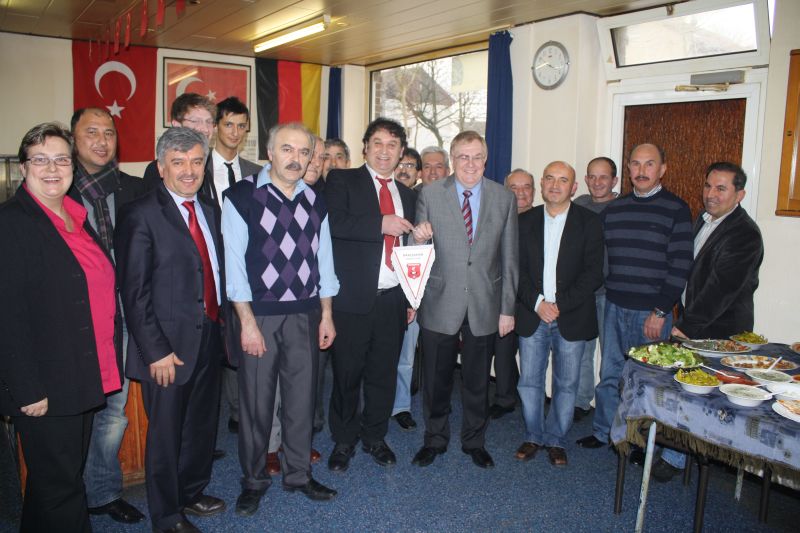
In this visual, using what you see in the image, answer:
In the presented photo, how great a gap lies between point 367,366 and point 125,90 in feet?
16.3

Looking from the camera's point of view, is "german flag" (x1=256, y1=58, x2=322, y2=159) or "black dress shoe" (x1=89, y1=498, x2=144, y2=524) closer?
"black dress shoe" (x1=89, y1=498, x2=144, y2=524)

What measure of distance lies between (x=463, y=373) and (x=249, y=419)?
124 cm

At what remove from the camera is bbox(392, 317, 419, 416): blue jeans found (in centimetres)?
400

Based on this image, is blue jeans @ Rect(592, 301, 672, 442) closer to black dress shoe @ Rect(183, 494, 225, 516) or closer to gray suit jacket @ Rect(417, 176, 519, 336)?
gray suit jacket @ Rect(417, 176, 519, 336)

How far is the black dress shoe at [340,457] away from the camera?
3288 millimetres

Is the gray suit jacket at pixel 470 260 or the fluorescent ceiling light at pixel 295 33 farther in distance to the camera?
the fluorescent ceiling light at pixel 295 33

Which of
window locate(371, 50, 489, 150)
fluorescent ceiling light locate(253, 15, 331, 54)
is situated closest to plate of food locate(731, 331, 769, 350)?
window locate(371, 50, 489, 150)

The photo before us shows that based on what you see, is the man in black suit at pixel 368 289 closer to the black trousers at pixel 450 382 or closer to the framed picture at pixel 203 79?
the black trousers at pixel 450 382

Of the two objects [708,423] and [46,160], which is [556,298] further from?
[46,160]

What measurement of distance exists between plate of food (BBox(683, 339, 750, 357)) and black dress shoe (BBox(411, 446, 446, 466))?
1.53 meters

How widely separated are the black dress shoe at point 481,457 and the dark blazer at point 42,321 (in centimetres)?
210

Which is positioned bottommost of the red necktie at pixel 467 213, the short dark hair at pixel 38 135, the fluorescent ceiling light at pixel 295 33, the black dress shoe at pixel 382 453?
the black dress shoe at pixel 382 453

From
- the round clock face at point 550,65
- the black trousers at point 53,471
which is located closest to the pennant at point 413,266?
the black trousers at point 53,471

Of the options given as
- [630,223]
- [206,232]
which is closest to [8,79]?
[206,232]
